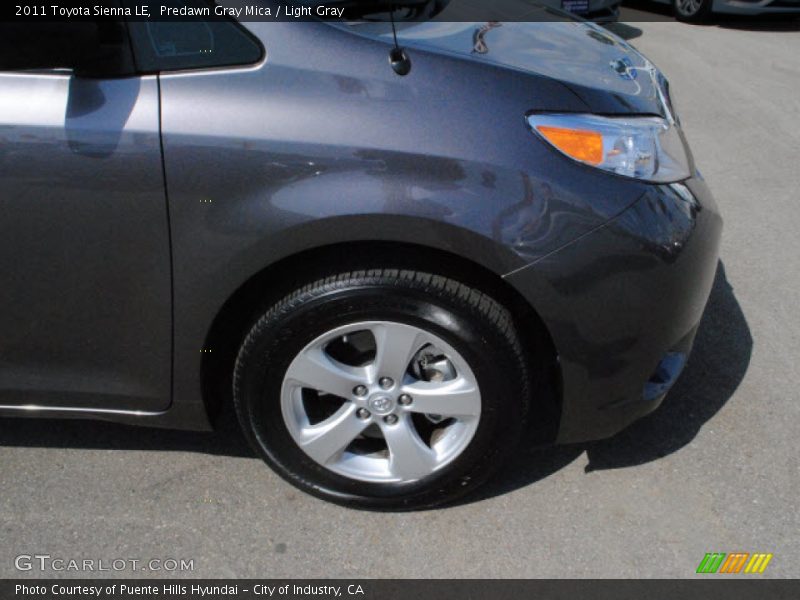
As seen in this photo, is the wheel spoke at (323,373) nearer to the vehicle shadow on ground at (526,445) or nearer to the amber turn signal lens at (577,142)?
the vehicle shadow on ground at (526,445)

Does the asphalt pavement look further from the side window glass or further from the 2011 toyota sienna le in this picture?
the side window glass

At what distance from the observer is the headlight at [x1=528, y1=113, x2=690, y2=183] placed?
2.25 metres

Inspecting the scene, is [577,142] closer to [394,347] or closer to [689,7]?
[394,347]

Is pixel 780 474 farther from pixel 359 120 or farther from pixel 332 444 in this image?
pixel 359 120

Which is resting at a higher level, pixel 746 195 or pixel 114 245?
pixel 114 245

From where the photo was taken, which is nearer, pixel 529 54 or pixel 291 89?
pixel 291 89

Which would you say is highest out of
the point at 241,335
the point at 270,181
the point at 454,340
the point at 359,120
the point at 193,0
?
the point at 193,0

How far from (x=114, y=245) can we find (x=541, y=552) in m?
1.41

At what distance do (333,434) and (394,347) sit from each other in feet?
1.11

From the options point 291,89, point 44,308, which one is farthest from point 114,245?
point 291,89

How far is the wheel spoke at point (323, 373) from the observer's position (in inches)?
94.0

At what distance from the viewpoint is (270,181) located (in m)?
2.17

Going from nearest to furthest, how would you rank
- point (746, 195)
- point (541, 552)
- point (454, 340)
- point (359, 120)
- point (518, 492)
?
point (359, 120) → point (454, 340) → point (541, 552) → point (518, 492) → point (746, 195)

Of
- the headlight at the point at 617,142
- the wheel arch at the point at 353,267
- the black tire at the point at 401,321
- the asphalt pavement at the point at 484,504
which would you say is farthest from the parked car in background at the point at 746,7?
the black tire at the point at 401,321
